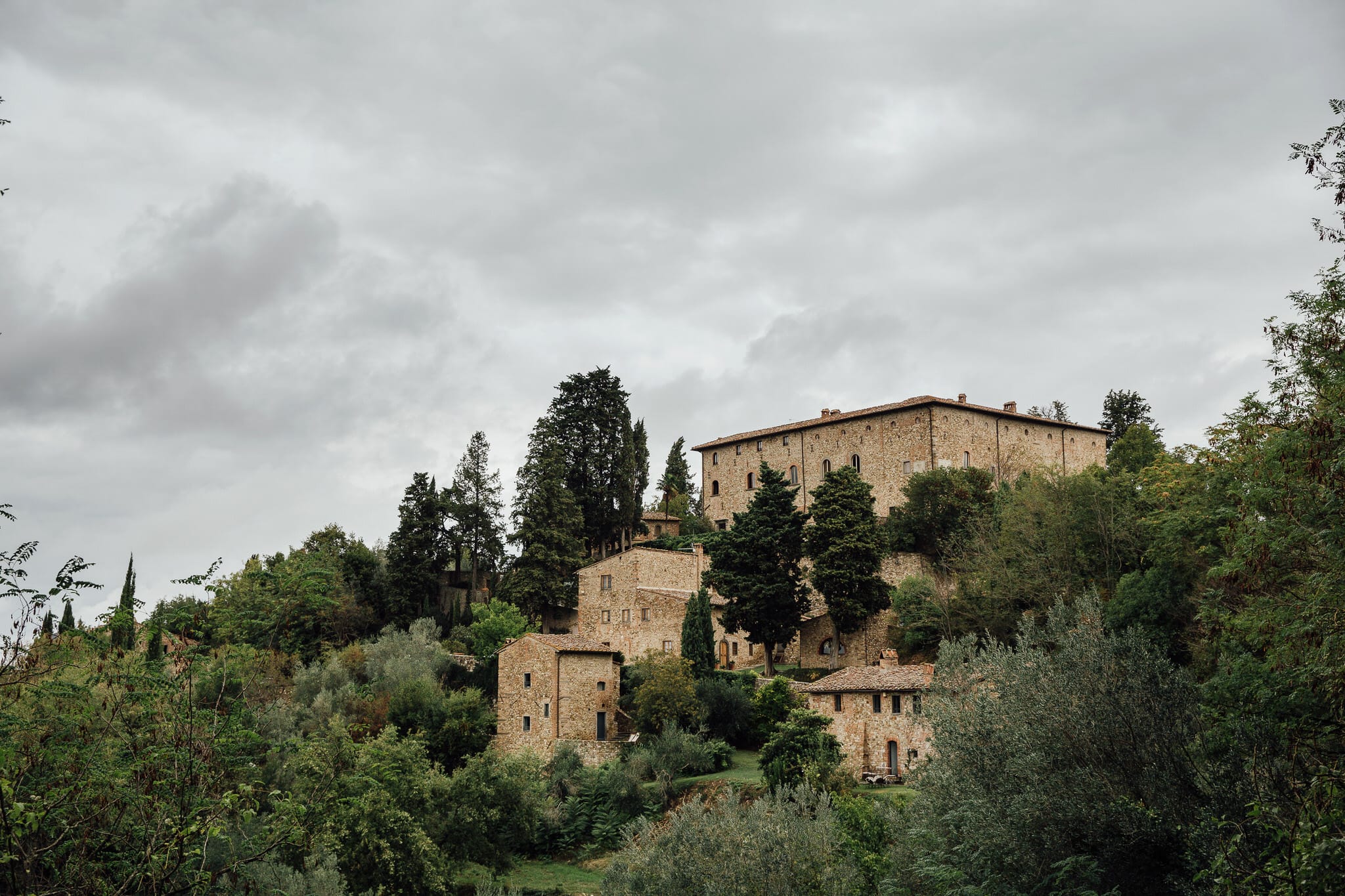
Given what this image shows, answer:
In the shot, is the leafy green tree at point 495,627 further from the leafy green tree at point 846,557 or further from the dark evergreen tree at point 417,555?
the leafy green tree at point 846,557

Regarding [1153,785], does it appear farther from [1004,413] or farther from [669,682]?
[1004,413]

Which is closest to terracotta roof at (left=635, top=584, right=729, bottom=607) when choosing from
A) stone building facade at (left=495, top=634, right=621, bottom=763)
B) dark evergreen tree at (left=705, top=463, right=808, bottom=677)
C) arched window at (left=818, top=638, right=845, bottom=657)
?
dark evergreen tree at (left=705, top=463, right=808, bottom=677)

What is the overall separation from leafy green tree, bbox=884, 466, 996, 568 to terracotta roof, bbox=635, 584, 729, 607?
8.38 metres

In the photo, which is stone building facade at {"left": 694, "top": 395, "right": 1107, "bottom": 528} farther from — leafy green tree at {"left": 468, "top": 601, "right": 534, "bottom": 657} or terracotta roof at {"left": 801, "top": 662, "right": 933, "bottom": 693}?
terracotta roof at {"left": 801, "top": 662, "right": 933, "bottom": 693}

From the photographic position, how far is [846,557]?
43.6m

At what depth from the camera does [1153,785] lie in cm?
1455

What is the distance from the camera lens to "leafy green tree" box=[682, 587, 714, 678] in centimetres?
4122

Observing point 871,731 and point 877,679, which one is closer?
point 871,731

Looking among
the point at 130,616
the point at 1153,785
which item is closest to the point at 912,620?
the point at 1153,785

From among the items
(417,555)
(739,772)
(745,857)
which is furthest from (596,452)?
(745,857)

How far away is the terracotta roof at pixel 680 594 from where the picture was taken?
45844 mm

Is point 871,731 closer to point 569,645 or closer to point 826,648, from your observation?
point 826,648

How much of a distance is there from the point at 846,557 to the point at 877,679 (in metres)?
9.79

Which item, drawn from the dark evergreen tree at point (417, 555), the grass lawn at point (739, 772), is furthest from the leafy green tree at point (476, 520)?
the grass lawn at point (739, 772)
